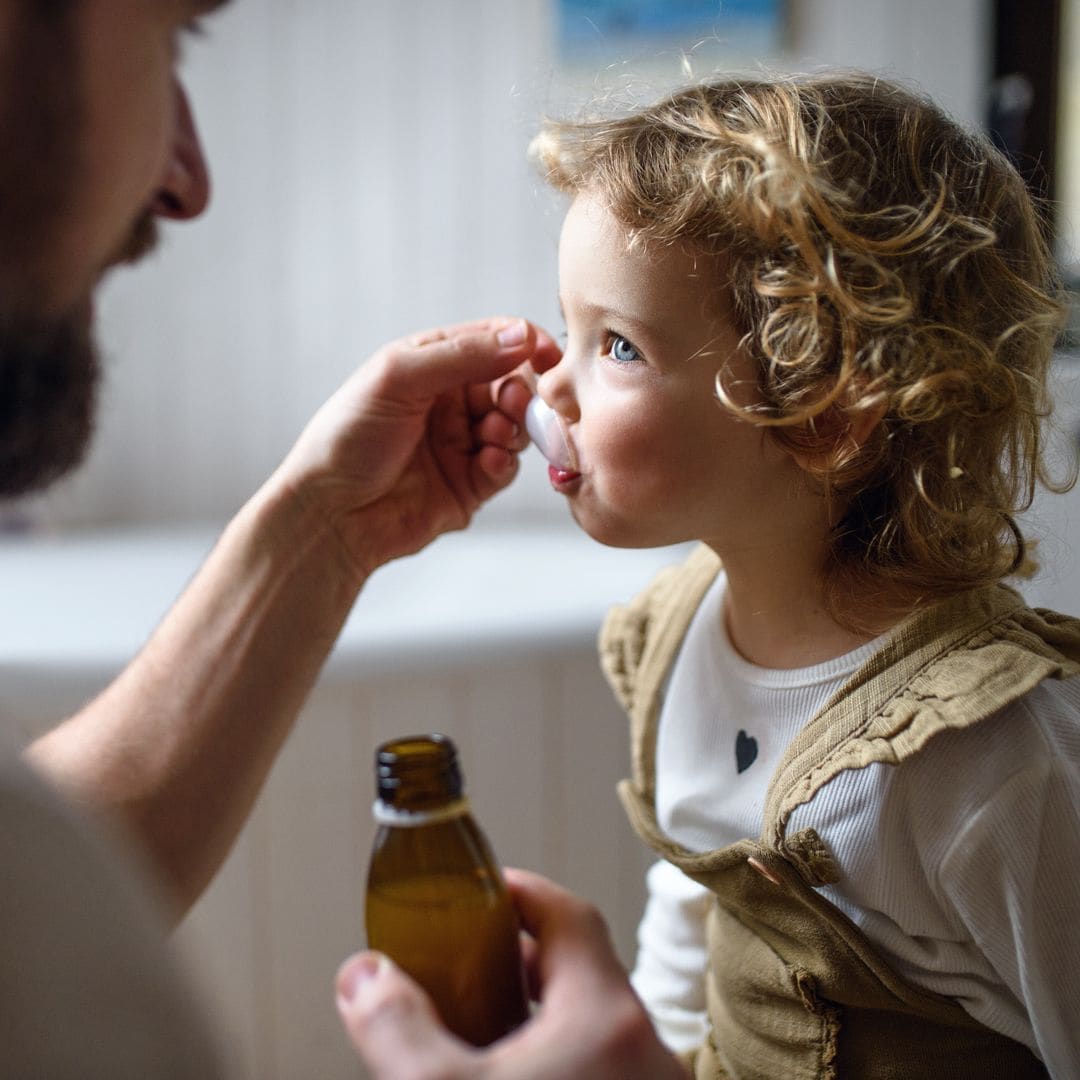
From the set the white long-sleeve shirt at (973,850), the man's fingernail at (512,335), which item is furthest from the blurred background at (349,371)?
the white long-sleeve shirt at (973,850)

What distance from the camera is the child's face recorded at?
595 mm

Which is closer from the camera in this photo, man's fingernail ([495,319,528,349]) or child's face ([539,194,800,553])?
child's face ([539,194,800,553])

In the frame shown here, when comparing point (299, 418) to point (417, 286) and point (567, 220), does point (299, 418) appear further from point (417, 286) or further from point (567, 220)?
point (567, 220)

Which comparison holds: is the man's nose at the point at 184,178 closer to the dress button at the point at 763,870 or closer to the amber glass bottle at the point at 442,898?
the amber glass bottle at the point at 442,898

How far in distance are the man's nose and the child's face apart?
205mm

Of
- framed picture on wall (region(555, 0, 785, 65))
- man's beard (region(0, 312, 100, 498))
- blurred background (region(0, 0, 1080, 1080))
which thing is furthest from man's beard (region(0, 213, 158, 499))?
framed picture on wall (region(555, 0, 785, 65))

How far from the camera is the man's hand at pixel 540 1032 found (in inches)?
16.9

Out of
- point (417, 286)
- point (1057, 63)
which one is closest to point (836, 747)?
point (1057, 63)

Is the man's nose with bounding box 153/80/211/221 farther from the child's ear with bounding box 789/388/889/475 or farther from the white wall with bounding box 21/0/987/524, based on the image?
the white wall with bounding box 21/0/987/524

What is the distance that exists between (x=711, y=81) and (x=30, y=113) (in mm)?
335

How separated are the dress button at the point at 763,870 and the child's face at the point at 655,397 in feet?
0.52

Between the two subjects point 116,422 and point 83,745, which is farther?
point 116,422

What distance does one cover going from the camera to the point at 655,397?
0.60 m

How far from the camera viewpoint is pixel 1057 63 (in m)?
1.64
